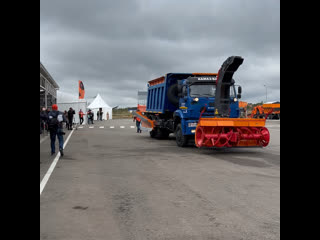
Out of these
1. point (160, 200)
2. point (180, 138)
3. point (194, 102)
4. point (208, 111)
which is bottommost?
point (160, 200)

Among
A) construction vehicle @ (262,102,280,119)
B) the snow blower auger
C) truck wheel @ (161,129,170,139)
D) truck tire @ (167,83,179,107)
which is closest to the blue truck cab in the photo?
truck tire @ (167,83,179,107)

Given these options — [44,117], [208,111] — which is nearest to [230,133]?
[208,111]

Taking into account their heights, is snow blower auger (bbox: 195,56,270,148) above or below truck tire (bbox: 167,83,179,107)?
below

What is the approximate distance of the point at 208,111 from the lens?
1502 centimetres

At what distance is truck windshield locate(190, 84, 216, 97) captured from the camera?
49.7 feet

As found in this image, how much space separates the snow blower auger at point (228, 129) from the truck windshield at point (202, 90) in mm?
912

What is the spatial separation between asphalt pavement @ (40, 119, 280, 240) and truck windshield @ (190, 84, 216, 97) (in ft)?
14.7

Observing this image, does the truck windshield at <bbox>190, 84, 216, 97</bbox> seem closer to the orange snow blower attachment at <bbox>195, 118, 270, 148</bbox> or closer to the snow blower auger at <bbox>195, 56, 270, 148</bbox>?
the snow blower auger at <bbox>195, 56, 270, 148</bbox>

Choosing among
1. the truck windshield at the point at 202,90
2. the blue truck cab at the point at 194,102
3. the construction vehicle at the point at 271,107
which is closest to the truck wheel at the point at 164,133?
the blue truck cab at the point at 194,102

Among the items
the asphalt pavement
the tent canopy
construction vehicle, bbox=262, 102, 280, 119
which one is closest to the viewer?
the asphalt pavement

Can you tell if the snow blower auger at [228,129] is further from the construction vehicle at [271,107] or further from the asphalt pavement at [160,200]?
the construction vehicle at [271,107]

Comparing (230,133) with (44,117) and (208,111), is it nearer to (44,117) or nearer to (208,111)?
(208,111)

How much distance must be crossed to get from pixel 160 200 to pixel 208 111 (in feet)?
29.8
